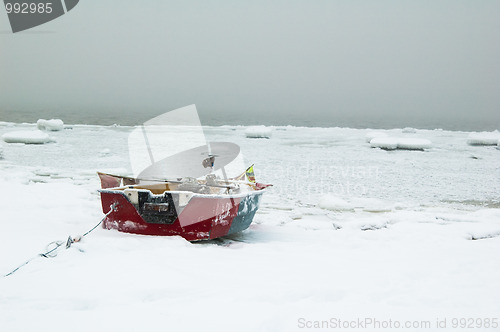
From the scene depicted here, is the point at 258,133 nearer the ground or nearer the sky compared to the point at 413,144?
nearer the sky

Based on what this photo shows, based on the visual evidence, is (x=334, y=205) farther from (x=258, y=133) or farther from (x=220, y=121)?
(x=220, y=121)

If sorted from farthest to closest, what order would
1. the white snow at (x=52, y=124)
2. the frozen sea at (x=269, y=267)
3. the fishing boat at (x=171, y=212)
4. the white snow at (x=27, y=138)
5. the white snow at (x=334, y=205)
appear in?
the white snow at (x=52, y=124) → the white snow at (x=27, y=138) → the white snow at (x=334, y=205) → the fishing boat at (x=171, y=212) → the frozen sea at (x=269, y=267)

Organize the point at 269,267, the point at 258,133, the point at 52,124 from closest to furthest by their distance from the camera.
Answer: the point at 269,267, the point at 258,133, the point at 52,124

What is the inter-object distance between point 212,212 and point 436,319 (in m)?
2.81

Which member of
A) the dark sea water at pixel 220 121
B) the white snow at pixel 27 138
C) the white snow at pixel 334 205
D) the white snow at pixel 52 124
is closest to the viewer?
the white snow at pixel 334 205

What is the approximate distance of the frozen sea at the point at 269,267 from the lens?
2.82m

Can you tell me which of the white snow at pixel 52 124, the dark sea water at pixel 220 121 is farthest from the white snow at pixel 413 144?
the dark sea water at pixel 220 121

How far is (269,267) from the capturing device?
4.04 m

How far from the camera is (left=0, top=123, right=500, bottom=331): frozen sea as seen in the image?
2820mm

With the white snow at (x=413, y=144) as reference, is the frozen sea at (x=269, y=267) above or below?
above

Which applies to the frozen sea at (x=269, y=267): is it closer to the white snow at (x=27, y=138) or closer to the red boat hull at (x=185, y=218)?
the red boat hull at (x=185, y=218)

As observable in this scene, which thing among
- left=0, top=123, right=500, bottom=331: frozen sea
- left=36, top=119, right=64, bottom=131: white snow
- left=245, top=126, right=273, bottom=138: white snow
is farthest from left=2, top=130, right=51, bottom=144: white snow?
left=245, top=126, right=273, bottom=138: white snow

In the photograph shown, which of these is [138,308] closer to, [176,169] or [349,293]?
[349,293]

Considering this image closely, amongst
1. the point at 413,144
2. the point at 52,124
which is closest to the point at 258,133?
the point at 413,144
